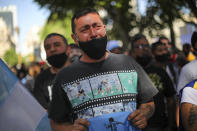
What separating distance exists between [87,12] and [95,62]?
1.39 feet

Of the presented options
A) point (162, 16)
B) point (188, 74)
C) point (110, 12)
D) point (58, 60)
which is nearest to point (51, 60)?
point (58, 60)

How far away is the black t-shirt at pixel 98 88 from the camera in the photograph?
218 centimetres

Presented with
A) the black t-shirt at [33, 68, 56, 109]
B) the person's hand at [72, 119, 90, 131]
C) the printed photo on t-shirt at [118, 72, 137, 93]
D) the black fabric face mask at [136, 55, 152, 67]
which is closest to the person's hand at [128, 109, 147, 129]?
the printed photo on t-shirt at [118, 72, 137, 93]

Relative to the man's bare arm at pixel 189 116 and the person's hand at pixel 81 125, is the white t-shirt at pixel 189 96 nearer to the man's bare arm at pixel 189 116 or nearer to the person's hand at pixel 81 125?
the man's bare arm at pixel 189 116

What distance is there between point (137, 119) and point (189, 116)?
45cm

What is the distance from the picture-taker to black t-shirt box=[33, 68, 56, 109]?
12.9 ft

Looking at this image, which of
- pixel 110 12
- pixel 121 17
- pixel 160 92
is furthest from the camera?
pixel 121 17

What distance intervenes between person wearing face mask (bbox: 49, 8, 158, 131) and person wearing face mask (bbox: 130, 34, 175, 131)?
1.60m

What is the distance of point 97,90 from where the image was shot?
220 centimetres

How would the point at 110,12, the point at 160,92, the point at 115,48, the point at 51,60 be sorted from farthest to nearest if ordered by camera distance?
the point at 110,12
the point at 115,48
the point at 160,92
the point at 51,60

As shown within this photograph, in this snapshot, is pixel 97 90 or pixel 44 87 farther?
pixel 44 87

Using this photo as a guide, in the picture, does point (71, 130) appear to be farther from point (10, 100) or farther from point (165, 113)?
point (165, 113)

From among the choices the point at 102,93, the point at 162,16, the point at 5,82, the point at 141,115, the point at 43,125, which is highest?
the point at 5,82

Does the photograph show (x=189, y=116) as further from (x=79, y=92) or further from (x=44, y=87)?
(x=44, y=87)
